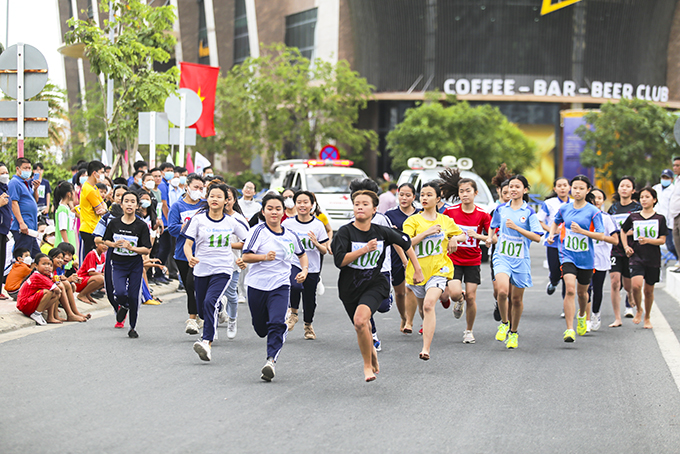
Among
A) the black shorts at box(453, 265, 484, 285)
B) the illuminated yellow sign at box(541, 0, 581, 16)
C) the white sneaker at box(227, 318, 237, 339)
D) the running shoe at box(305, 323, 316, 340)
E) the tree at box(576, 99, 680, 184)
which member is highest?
the illuminated yellow sign at box(541, 0, 581, 16)

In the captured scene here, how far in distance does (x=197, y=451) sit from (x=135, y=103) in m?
16.2

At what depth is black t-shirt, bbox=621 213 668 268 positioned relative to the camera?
37.4 ft

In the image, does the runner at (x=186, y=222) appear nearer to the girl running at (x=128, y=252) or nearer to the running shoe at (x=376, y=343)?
the girl running at (x=128, y=252)

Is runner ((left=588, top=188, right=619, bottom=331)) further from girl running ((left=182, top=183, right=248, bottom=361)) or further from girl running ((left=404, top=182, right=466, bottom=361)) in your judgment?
girl running ((left=182, top=183, right=248, bottom=361))

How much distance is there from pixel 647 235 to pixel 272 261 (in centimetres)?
583

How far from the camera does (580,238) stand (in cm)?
1004

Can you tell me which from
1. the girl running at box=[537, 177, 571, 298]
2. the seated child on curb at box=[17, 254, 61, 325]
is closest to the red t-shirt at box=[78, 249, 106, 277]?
the seated child on curb at box=[17, 254, 61, 325]

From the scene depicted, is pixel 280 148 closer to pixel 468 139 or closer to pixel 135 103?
pixel 468 139

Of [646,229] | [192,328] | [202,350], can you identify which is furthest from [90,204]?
[646,229]

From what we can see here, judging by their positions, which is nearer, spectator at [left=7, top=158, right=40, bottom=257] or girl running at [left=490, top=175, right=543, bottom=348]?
girl running at [left=490, top=175, right=543, bottom=348]

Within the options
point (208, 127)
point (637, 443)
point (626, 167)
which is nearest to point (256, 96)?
point (626, 167)

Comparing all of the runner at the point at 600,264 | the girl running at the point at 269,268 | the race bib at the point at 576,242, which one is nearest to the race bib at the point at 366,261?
the girl running at the point at 269,268

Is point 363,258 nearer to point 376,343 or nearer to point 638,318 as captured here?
point 376,343

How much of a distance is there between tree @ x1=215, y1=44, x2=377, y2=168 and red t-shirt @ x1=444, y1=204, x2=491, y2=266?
34267 mm
